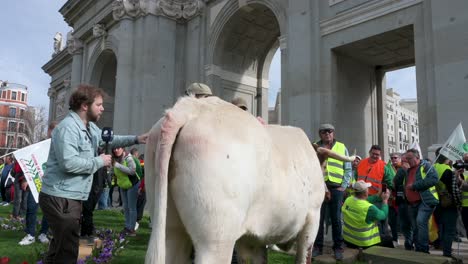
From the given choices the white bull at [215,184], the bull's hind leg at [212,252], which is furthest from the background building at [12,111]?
the bull's hind leg at [212,252]

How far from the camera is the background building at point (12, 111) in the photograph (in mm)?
75500

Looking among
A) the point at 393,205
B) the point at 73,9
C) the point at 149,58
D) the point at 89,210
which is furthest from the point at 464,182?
the point at 73,9

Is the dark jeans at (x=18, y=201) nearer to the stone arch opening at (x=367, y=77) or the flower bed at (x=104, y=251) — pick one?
the flower bed at (x=104, y=251)

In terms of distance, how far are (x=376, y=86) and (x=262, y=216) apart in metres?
14.5

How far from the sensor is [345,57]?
46.8ft

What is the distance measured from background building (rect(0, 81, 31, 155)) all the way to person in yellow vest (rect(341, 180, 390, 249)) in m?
77.7

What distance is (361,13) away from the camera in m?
12.6

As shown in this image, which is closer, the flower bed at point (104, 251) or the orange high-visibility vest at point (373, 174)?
the flower bed at point (104, 251)

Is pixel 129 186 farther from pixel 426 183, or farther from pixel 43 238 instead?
pixel 426 183

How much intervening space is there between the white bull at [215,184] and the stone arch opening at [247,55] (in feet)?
50.7

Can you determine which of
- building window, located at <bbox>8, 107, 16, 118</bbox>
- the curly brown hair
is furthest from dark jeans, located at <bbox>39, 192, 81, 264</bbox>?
building window, located at <bbox>8, 107, 16, 118</bbox>

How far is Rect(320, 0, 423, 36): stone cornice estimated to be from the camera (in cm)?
1184

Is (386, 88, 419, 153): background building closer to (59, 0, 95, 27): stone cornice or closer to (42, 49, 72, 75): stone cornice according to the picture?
(42, 49, 72, 75): stone cornice

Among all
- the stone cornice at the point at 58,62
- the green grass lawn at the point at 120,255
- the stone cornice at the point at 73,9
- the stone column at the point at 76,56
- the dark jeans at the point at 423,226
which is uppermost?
the stone cornice at the point at 73,9
